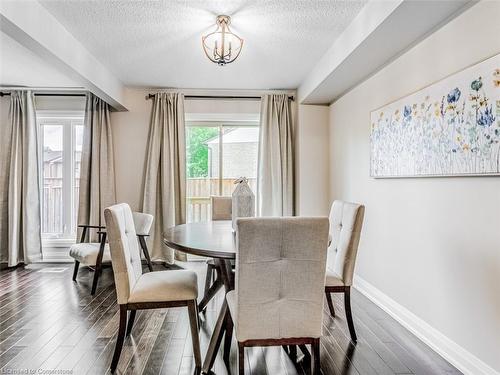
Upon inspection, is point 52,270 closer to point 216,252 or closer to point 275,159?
point 275,159

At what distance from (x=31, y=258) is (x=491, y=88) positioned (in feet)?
16.9

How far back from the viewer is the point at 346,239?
234 cm

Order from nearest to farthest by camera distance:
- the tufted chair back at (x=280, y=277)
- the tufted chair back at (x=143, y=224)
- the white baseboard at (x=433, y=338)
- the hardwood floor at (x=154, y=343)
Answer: the tufted chair back at (x=280, y=277) < the white baseboard at (x=433, y=338) < the hardwood floor at (x=154, y=343) < the tufted chair back at (x=143, y=224)

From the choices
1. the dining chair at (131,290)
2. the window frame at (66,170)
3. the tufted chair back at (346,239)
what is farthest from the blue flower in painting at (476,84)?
the window frame at (66,170)

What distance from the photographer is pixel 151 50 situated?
10.6ft

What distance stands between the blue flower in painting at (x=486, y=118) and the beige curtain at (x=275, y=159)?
9.12 feet

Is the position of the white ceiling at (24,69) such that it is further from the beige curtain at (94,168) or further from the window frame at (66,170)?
the window frame at (66,170)

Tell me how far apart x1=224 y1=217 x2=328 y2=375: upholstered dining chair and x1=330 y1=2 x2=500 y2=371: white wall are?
99 centimetres

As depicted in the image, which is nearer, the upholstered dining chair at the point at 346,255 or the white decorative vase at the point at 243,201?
the upholstered dining chair at the point at 346,255

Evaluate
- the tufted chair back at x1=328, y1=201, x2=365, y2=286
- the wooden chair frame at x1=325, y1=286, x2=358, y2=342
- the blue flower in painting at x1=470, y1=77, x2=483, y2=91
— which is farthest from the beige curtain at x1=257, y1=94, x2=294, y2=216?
the blue flower in painting at x1=470, y1=77, x2=483, y2=91

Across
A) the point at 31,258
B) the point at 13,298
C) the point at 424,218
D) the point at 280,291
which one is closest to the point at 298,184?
the point at 424,218

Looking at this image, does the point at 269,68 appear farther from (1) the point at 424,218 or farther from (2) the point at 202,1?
(1) the point at 424,218

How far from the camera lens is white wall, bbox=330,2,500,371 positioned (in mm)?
1853

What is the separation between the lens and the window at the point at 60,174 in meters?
4.78
